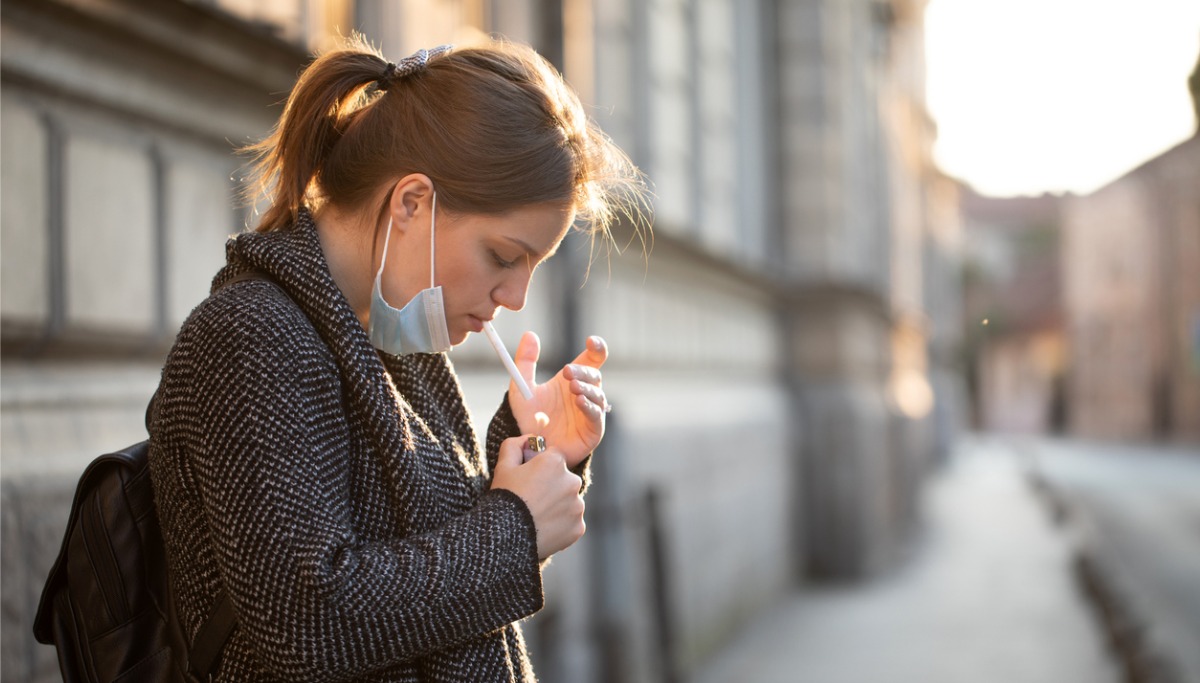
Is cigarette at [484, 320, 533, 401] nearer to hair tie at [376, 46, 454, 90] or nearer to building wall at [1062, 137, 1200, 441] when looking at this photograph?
hair tie at [376, 46, 454, 90]

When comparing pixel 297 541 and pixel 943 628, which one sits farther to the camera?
pixel 943 628

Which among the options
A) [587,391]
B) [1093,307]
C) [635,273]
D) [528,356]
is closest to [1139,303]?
[1093,307]

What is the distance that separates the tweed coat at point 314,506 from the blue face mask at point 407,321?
7 cm

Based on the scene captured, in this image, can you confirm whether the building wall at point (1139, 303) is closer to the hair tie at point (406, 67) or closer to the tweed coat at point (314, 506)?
the hair tie at point (406, 67)

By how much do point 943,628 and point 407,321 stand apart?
766cm

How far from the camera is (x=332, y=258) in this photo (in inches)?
66.7

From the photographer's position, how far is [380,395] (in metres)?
1.58

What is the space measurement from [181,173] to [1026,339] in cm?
4959

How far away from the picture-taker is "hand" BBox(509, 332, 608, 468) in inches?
69.4

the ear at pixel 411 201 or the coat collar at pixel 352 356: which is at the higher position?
the ear at pixel 411 201

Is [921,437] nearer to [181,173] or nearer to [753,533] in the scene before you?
[753,533]

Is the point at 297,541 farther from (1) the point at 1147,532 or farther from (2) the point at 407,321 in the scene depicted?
(1) the point at 1147,532

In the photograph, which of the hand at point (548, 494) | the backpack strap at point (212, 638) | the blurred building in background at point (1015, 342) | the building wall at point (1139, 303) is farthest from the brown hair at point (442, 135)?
the blurred building in background at point (1015, 342)

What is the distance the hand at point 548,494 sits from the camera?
162 centimetres
